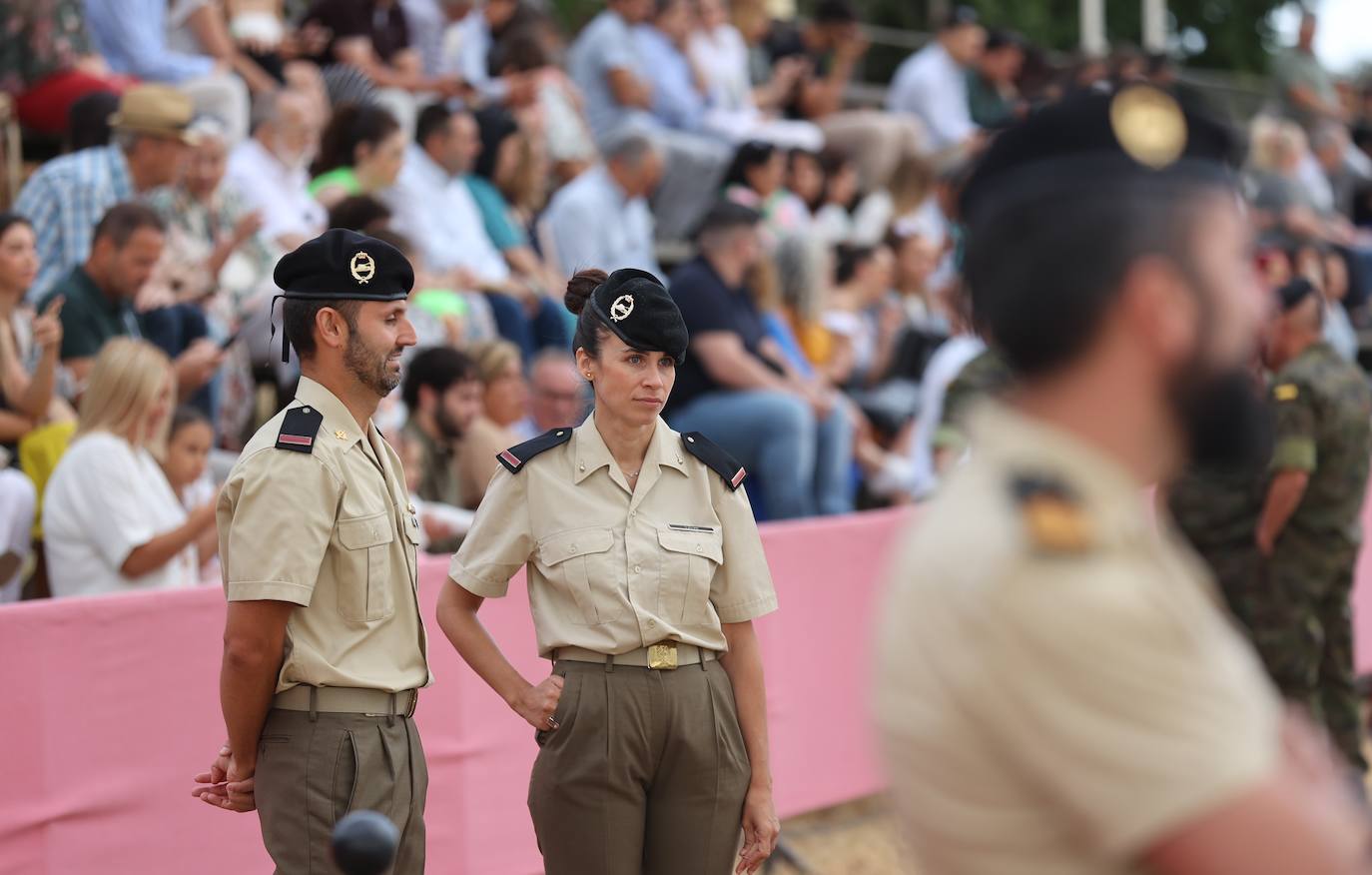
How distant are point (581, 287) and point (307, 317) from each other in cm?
71

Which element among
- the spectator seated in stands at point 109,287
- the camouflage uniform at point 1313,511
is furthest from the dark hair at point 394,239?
the camouflage uniform at point 1313,511

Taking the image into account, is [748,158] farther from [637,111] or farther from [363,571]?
[363,571]

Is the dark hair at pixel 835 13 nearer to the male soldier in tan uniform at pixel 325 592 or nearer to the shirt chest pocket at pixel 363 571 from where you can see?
the male soldier in tan uniform at pixel 325 592

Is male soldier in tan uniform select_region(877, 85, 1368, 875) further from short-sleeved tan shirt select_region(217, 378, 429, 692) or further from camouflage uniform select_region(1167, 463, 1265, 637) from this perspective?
camouflage uniform select_region(1167, 463, 1265, 637)

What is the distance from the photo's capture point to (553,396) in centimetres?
828

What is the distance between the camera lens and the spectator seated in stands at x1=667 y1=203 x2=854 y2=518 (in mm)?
8312

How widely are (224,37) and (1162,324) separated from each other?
8.92m

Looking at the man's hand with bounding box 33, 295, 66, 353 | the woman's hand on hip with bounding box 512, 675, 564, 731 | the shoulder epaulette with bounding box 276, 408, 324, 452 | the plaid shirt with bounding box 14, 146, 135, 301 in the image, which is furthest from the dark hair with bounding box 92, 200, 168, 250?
the woman's hand on hip with bounding box 512, 675, 564, 731

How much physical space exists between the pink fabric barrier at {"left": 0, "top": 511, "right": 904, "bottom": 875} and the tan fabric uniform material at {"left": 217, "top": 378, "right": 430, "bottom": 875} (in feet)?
3.77

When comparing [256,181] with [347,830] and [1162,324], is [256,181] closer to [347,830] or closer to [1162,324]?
[347,830]

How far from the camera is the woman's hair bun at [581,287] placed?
405 centimetres

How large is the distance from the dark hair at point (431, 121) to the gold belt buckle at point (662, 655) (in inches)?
243

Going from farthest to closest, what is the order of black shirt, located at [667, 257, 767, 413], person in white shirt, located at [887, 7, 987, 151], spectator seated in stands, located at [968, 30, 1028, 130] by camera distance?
spectator seated in stands, located at [968, 30, 1028, 130] < person in white shirt, located at [887, 7, 987, 151] < black shirt, located at [667, 257, 767, 413]

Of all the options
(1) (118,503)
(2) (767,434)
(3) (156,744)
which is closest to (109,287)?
(1) (118,503)
